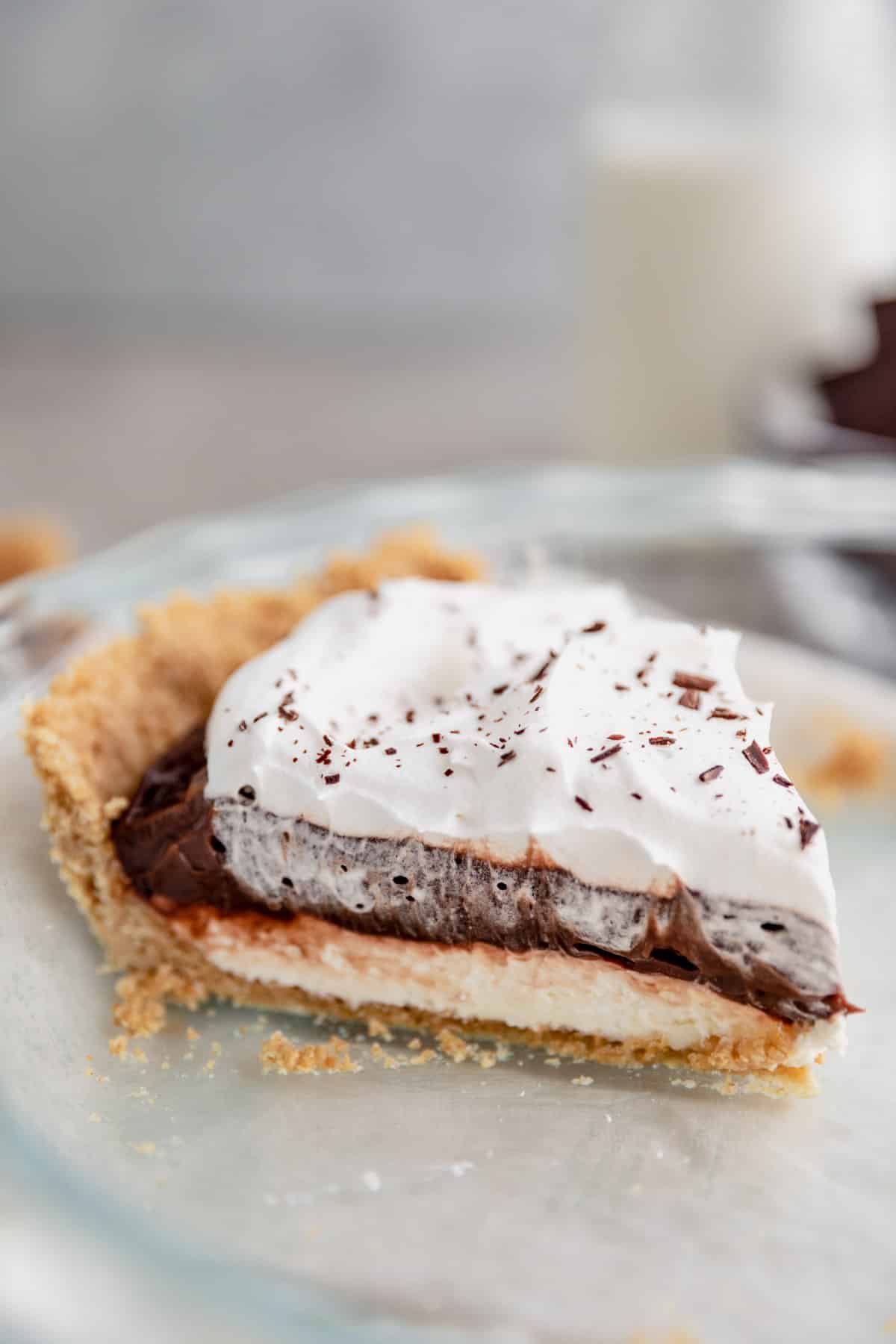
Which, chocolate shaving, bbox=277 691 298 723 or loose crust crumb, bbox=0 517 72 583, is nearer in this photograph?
chocolate shaving, bbox=277 691 298 723

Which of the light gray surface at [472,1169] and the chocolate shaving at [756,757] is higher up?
the chocolate shaving at [756,757]

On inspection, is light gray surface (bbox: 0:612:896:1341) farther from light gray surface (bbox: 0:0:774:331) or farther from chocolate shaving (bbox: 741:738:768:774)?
light gray surface (bbox: 0:0:774:331)

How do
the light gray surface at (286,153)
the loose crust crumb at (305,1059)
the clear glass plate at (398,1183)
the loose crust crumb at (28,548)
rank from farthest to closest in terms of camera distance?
the light gray surface at (286,153), the loose crust crumb at (28,548), the loose crust crumb at (305,1059), the clear glass plate at (398,1183)

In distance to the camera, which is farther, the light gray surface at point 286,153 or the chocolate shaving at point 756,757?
the light gray surface at point 286,153

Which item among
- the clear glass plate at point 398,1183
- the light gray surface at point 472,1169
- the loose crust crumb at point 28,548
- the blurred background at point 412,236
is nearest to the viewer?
the clear glass plate at point 398,1183

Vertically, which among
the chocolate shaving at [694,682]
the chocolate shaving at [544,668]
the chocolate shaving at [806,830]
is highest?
the chocolate shaving at [544,668]

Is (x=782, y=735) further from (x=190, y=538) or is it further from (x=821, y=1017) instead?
(x=190, y=538)

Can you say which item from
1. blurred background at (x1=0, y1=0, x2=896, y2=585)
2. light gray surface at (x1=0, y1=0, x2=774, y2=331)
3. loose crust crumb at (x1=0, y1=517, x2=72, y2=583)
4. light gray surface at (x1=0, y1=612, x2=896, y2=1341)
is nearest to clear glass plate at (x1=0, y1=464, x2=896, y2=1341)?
light gray surface at (x1=0, y1=612, x2=896, y2=1341)

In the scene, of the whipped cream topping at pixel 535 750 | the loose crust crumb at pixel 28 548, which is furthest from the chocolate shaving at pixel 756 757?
the loose crust crumb at pixel 28 548

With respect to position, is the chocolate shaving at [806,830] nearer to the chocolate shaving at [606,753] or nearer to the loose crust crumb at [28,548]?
the chocolate shaving at [606,753]
